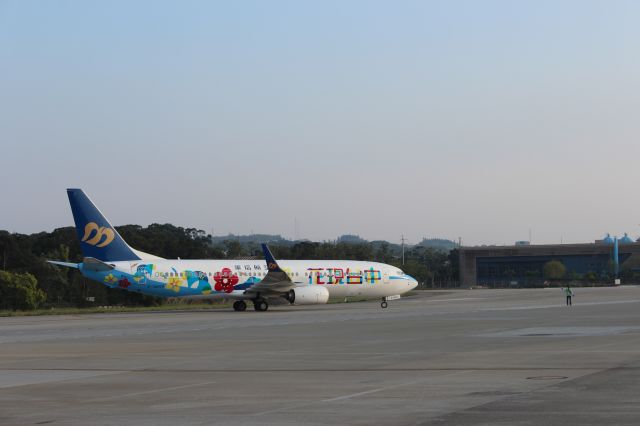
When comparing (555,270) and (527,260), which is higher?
(527,260)

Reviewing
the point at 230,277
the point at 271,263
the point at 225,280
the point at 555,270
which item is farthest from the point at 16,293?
the point at 555,270

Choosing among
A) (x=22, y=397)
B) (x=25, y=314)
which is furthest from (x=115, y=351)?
(x=25, y=314)

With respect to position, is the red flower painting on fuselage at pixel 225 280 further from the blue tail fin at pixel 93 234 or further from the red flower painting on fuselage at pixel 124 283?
the blue tail fin at pixel 93 234

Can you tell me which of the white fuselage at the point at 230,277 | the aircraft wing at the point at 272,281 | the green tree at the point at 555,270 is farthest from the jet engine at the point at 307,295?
the green tree at the point at 555,270

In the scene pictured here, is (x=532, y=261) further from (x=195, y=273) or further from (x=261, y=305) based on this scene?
(x=195, y=273)

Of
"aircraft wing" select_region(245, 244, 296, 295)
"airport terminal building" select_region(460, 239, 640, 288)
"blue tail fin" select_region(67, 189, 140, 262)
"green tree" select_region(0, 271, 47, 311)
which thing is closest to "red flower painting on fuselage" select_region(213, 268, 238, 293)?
"aircraft wing" select_region(245, 244, 296, 295)

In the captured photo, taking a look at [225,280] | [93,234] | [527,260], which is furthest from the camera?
[527,260]

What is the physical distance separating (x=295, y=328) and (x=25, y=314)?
28452 mm

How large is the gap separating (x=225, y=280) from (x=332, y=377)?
4390cm

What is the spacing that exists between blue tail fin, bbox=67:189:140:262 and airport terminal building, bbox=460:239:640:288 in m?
128

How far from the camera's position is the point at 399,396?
15.6m

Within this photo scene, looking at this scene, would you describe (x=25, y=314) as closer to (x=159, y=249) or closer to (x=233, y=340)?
(x=233, y=340)

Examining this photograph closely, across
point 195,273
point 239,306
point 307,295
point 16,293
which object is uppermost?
point 195,273

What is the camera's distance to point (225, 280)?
62.7 meters
